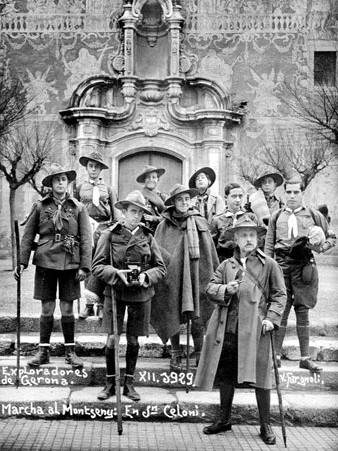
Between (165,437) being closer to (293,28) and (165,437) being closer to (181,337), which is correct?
(181,337)

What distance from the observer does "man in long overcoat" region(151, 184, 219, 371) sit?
5910 millimetres

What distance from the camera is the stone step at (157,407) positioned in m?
5.24

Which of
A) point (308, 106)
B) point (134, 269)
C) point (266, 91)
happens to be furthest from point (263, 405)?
point (266, 91)

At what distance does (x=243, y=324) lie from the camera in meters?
4.80

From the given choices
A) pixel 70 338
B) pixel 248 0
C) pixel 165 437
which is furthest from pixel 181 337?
pixel 248 0

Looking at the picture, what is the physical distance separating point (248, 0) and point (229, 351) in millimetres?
9819

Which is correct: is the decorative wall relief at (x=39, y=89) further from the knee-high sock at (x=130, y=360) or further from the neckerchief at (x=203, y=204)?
the knee-high sock at (x=130, y=360)

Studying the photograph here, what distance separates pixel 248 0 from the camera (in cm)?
1290

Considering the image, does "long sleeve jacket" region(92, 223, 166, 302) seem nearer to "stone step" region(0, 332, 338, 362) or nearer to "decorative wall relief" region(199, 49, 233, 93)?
"stone step" region(0, 332, 338, 362)

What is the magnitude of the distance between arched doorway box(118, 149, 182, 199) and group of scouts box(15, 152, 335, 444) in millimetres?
9120

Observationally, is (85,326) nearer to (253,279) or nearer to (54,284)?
(54,284)

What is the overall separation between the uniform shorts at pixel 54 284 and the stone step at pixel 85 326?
3.66 ft

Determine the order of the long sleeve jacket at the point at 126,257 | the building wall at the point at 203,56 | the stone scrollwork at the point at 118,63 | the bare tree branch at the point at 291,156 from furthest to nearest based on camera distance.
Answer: the stone scrollwork at the point at 118,63 → the bare tree branch at the point at 291,156 → the building wall at the point at 203,56 → the long sleeve jacket at the point at 126,257

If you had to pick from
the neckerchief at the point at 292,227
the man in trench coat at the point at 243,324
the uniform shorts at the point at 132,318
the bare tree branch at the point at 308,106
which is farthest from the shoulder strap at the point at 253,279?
the bare tree branch at the point at 308,106
